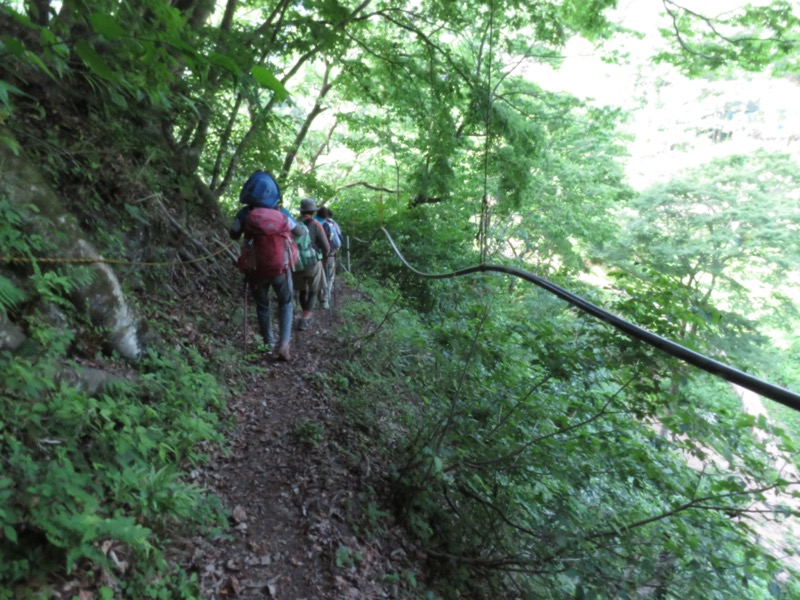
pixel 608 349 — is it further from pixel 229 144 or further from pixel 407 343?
pixel 229 144

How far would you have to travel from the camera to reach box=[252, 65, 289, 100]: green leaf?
1.46 meters

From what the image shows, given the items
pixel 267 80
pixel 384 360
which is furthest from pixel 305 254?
pixel 267 80

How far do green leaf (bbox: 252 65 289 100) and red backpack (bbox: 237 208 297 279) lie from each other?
12.3 feet

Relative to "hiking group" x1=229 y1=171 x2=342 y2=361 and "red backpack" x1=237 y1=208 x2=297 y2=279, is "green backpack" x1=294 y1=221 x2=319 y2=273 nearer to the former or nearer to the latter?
"hiking group" x1=229 y1=171 x2=342 y2=361

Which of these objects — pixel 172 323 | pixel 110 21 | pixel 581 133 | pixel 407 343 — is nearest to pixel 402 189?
pixel 581 133

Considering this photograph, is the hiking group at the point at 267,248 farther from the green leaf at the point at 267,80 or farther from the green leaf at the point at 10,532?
the green leaf at the point at 267,80

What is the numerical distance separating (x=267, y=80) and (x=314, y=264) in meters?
5.59

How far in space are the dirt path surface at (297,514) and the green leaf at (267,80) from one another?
8.89 feet

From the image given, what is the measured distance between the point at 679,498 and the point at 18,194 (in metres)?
5.31

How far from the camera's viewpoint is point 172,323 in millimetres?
5195

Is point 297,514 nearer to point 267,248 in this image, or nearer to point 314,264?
point 267,248

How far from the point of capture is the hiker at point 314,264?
7141mm

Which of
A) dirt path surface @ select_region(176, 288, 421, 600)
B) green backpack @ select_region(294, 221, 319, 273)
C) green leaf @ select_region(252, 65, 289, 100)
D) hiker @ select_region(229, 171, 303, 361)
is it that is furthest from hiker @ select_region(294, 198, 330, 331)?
green leaf @ select_region(252, 65, 289, 100)

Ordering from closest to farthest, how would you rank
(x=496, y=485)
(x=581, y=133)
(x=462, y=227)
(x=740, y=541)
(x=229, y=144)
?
(x=740, y=541) < (x=496, y=485) < (x=229, y=144) < (x=462, y=227) < (x=581, y=133)
